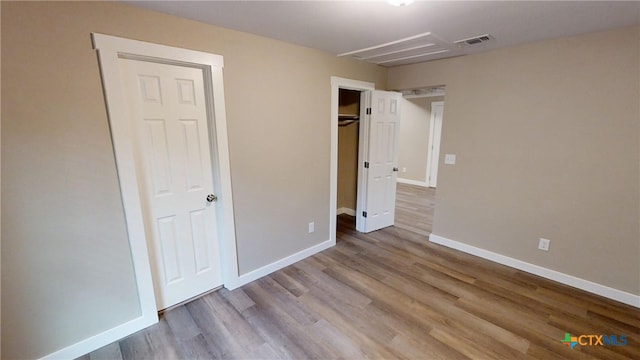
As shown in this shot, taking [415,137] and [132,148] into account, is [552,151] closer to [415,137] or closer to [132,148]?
[132,148]

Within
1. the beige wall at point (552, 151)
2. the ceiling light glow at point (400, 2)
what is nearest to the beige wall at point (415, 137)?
the beige wall at point (552, 151)

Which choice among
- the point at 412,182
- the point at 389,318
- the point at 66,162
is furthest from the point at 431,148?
the point at 66,162

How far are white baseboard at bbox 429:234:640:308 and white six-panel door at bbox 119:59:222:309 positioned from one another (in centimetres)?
287

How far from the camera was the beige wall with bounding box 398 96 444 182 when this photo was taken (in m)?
6.75

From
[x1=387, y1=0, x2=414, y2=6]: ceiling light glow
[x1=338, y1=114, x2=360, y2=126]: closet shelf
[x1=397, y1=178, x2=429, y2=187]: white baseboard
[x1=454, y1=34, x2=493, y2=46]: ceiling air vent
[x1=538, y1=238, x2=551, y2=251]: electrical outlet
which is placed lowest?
[x1=397, y1=178, x2=429, y2=187]: white baseboard

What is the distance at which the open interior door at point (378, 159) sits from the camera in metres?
3.56

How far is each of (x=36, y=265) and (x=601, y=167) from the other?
4.28 metres

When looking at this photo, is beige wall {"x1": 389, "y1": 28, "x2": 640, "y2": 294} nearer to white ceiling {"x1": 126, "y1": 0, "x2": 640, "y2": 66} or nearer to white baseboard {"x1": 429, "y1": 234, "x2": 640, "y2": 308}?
white baseboard {"x1": 429, "y1": 234, "x2": 640, "y2": 308}

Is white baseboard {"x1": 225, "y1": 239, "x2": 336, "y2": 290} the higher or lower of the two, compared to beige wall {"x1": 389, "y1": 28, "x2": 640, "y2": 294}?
lower

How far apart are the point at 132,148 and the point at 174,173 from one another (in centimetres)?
35

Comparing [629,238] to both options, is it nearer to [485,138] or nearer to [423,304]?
[485,138]

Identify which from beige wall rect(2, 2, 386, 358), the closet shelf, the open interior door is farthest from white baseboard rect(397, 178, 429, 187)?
beige wall rect(2, 2, 386, 358)

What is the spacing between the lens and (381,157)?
12.3 ft

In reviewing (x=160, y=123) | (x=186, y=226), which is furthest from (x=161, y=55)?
(x=186, y=226)
